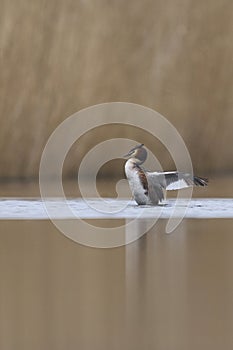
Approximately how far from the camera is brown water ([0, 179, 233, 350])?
0.40 m

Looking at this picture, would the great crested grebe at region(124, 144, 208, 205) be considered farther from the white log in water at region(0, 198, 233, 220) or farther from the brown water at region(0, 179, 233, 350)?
the brown water at region(0, 179, 233, 350)

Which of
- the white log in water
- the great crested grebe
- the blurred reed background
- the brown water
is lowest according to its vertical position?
the brown water

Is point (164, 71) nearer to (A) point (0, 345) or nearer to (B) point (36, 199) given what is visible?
(B) point (36, 199)

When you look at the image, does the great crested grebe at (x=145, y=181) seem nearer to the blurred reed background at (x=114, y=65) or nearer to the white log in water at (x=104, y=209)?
the white log in water at (x=104, y=209)

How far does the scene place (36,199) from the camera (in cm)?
107

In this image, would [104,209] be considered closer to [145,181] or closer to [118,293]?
[145,181]

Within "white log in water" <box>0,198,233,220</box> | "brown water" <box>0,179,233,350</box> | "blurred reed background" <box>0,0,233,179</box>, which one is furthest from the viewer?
"blurred reed background" <box>0,0,233,179</box>

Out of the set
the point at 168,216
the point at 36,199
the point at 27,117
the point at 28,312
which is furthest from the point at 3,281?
the point at 27,117

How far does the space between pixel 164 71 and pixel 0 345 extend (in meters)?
1.10

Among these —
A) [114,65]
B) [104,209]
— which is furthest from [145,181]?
[114,65]

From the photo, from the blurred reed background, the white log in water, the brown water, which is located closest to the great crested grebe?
the white log in water

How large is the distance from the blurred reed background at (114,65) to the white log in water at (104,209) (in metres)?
0.37

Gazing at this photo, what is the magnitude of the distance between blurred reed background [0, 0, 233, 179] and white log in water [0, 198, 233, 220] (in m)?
0.37

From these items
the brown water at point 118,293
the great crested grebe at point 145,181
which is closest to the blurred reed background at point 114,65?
the great crested grebe at point 145,181
